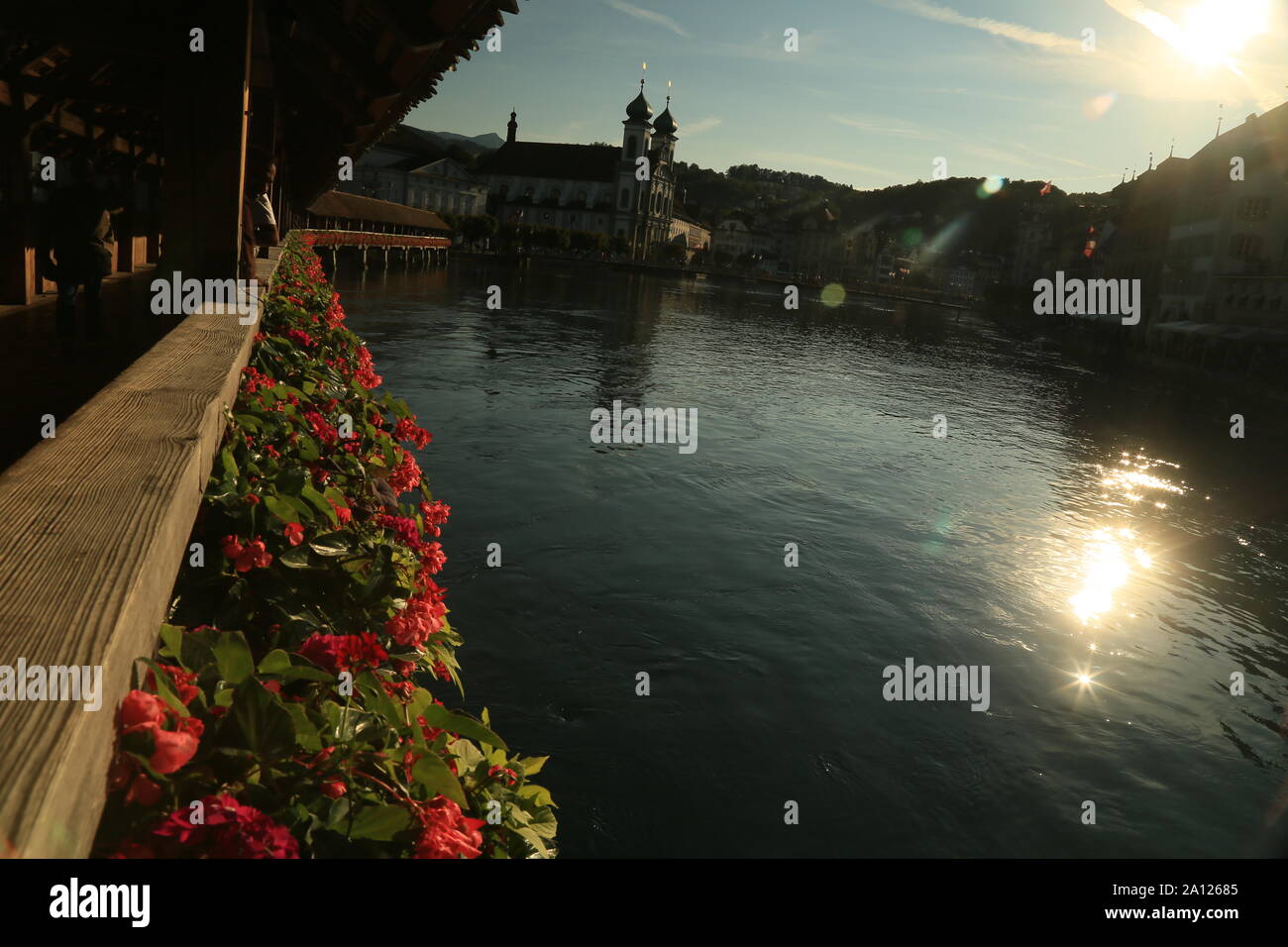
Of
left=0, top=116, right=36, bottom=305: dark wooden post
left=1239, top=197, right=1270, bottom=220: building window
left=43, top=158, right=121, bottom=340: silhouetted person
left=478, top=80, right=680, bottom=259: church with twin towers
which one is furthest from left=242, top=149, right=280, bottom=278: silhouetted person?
left=478, top=80, right=680, bottom=259: church with twin towers

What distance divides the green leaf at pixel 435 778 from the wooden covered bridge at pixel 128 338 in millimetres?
635

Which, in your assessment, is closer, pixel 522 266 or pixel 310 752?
pixel 310 752

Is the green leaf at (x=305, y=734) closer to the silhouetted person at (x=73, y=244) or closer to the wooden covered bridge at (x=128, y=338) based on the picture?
the wooden covered bridge at (x=128, y=338)

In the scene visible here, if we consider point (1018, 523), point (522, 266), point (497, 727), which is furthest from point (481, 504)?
point (522, 266)

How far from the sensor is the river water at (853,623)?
5910mm

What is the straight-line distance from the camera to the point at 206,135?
199 inches

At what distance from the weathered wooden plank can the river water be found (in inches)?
146

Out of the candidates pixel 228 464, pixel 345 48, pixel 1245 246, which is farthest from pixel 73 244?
pixel 1245 246

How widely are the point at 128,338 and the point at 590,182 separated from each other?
132 meters

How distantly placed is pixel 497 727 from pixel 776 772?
1.92m

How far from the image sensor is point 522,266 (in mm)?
79188

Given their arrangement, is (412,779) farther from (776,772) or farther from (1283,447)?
(1283,447)

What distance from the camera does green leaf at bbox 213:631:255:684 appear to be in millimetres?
1755
